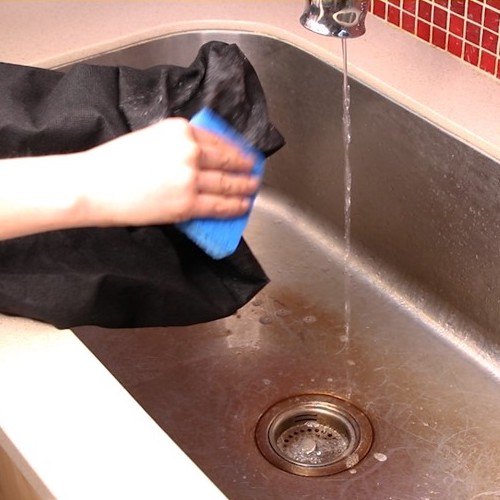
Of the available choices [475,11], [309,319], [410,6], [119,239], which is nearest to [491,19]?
[475,11]

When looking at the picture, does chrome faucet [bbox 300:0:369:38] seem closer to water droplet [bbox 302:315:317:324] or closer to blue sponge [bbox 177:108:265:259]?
blue sponge [bbox 177:108:265:259]

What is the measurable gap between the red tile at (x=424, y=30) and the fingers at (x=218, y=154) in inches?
17.0

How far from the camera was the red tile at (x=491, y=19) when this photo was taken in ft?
3.15

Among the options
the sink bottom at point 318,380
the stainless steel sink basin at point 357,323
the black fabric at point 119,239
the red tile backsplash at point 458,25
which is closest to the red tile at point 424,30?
the red tile backsplash at point 458,25

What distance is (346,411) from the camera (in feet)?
3.19

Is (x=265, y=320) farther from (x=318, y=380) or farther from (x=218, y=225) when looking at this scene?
(x=218, y=225)

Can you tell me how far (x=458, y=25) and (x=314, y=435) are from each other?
0.42 m

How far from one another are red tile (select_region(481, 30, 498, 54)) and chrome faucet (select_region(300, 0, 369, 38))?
0.70 feet

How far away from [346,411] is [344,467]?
7cm

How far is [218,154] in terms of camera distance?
2.22 feet

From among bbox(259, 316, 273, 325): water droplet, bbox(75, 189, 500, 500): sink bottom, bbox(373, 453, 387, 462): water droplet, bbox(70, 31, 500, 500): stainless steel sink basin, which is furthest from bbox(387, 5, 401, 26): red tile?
bbox(373, 453, 387, 462): water droplet

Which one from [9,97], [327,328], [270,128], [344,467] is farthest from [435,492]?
[9,97]

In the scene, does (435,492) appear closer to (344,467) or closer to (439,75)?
(344,467)

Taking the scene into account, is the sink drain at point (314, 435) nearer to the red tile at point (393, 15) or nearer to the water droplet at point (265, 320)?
the water droplet at point (265, 320)
